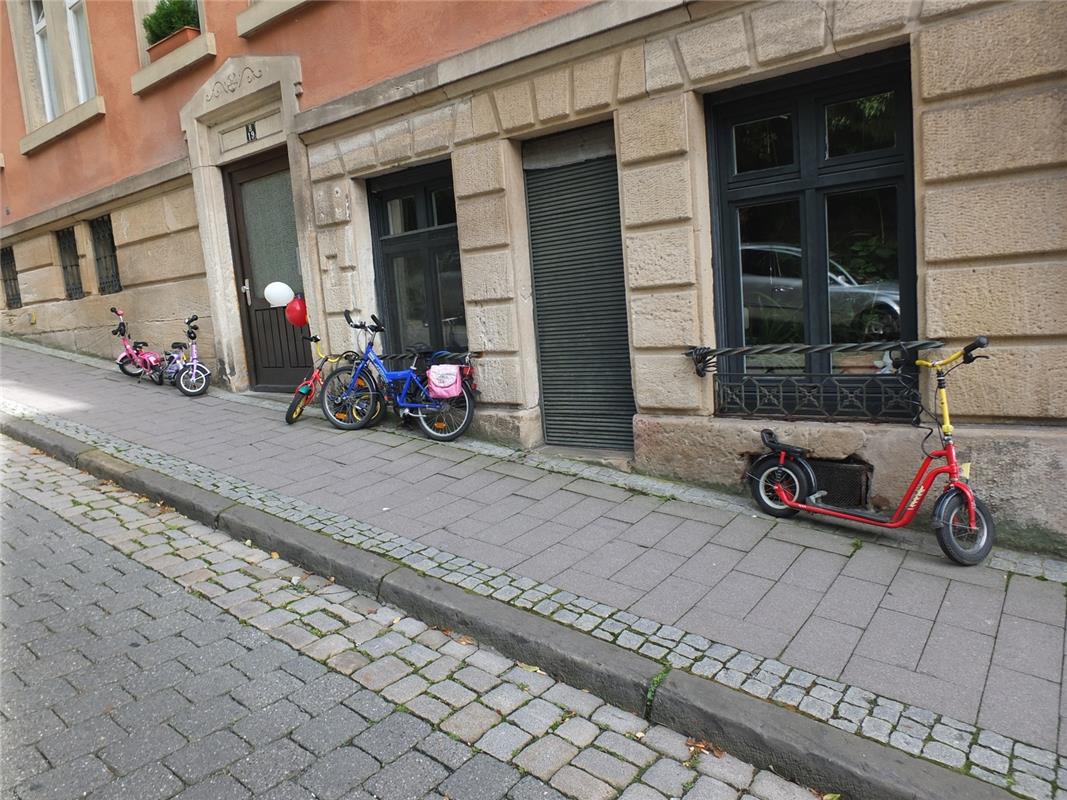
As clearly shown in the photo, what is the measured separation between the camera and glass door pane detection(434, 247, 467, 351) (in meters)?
7.51

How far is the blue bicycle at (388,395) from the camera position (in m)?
7.07

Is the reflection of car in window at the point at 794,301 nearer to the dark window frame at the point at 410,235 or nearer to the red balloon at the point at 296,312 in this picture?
the dark window frame at the point at 410,235

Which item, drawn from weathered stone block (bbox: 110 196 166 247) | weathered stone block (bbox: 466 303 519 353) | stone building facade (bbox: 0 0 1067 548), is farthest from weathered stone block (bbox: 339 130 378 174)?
weathered stone block (bbox: 110 196 166 247)

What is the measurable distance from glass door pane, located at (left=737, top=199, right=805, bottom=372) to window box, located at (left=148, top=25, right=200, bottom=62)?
292 inches

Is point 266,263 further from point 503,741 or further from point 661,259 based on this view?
point 503,741

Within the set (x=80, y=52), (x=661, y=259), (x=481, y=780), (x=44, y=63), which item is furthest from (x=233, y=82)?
(x=481, y=780)

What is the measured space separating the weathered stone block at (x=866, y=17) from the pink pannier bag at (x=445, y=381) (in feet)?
12.7

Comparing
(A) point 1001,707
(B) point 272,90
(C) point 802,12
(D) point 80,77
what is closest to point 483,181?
(C) point 802,12

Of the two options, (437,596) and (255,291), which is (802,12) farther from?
(255,291)

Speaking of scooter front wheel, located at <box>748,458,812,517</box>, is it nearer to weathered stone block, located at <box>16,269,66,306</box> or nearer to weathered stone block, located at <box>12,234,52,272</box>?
weathered stone block, located at <box>16,269,66,306</box>

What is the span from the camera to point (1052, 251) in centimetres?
433

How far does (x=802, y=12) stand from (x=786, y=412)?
2615 millimetres

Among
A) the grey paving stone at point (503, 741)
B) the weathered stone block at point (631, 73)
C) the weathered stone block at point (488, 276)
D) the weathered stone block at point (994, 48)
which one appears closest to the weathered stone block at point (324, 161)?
the weathered stone block at point (488, 276)

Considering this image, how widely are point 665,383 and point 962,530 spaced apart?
7.33 feet
